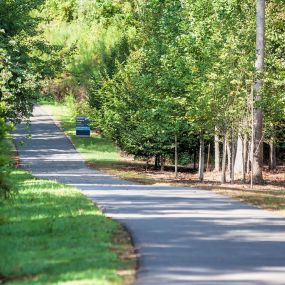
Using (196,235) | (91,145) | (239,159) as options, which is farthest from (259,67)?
(91,145)

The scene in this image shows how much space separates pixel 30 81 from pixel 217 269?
897 inches

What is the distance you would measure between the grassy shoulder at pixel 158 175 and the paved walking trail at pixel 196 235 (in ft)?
3.50

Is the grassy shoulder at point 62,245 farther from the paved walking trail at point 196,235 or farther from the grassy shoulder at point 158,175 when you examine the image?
the grassy shoulder at point 158,175

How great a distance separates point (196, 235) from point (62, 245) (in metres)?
2.66

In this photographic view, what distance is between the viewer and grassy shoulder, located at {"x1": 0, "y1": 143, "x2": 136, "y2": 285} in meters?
10.6

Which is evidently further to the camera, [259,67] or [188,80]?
[188,80]

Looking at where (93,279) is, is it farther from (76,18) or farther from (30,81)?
(76,18)

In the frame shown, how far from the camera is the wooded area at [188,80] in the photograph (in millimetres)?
32156

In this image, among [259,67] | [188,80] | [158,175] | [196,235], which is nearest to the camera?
[196,235]

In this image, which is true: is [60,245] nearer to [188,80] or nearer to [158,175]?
[188,80]

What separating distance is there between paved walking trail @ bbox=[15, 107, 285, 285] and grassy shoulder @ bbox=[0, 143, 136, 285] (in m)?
0.35

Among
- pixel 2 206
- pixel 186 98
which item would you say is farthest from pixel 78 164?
pixel 2 206

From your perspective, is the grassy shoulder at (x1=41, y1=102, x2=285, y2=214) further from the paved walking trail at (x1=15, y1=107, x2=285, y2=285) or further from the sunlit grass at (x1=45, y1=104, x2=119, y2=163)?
the paved walking trail at (x1=15, y1=107, x2=285, y2=285)

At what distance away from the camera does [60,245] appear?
12922mm
